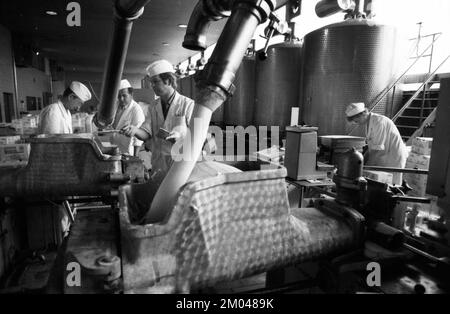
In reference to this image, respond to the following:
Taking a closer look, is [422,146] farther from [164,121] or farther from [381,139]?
[164,121]

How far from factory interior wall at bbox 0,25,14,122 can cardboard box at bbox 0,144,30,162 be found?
6.93 meters

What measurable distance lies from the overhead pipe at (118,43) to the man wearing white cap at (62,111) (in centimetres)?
115

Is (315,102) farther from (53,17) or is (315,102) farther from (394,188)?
(53,17)

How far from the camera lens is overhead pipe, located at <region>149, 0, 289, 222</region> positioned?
1031 mm

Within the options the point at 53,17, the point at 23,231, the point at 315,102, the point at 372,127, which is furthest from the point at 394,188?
the point at 53,17

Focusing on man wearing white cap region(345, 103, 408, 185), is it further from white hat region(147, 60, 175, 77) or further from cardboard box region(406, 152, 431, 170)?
white hat region(147, 60, 175, 77)

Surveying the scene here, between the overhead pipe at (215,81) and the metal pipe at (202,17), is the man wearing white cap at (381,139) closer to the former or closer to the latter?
the metal pipe at (202,17)

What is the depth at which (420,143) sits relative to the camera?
4160 millimetres

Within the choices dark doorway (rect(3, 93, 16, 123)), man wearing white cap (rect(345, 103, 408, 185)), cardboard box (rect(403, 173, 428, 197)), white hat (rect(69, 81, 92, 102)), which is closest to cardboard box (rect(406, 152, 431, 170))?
cardboard box (rect(403, 173, 428, 197))

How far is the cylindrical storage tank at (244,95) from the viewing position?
291 inches

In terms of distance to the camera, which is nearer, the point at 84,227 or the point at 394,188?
the point at 84,227

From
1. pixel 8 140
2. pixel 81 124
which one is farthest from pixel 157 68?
pixel 81 124

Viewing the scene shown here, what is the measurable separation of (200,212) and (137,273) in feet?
0.86

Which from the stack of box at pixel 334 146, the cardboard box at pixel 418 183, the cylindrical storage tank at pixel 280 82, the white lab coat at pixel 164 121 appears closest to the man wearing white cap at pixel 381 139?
the cardboard box at pixel 418 183
